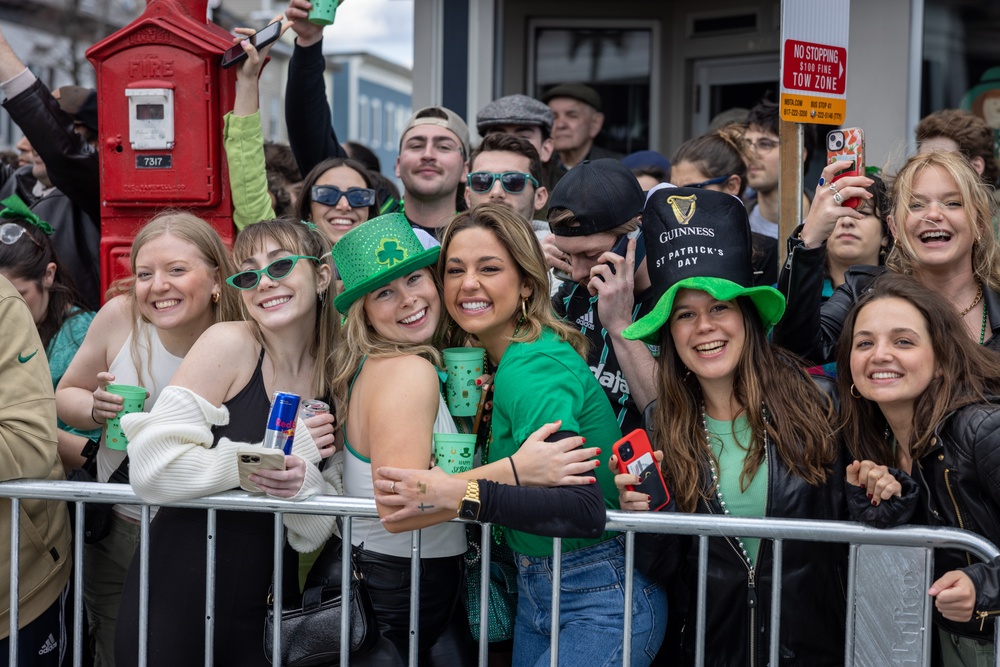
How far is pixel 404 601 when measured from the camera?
3.04 meters

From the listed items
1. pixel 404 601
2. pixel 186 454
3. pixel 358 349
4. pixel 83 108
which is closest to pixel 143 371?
pixel 186 454

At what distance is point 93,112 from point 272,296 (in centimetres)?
278

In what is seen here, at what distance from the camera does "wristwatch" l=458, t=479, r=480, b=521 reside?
265 cm

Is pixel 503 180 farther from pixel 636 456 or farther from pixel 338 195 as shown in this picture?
pixel 636 456

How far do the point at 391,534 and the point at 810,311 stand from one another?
1.51m

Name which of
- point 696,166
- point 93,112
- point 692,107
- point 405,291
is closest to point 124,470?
point 405,291

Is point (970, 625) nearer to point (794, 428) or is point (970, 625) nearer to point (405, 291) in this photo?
point (794, 428)

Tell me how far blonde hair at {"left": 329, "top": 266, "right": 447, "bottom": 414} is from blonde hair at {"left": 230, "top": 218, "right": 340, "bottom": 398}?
0.12 m

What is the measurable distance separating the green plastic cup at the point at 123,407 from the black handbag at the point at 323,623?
0.82 meters

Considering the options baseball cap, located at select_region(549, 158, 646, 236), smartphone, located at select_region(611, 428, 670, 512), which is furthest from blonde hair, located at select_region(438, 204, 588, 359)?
smartphone, located at select_region(611, 428, 670, 512)

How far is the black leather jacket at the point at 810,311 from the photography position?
3199 mm

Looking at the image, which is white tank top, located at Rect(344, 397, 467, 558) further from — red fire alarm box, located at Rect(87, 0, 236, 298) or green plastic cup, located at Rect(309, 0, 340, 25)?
green plastic cup, located at Rect(309, 0, 340, 25)

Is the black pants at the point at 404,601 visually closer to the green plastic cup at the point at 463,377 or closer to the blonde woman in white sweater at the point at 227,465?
the blonde woman in white sweater at the point at 227,465

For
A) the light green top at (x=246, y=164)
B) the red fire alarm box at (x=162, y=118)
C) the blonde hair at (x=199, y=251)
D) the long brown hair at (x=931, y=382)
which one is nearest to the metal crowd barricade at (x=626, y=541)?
the long brown hair at (x=931, y=382)
